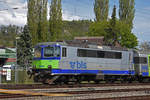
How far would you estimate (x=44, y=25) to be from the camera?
56500mm

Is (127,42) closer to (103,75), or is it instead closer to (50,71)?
(103,75)

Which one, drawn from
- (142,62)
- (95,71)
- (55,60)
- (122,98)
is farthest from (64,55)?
(142,62)

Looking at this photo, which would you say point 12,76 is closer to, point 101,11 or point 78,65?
point 78,65

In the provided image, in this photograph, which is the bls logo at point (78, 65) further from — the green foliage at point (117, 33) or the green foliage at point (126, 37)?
the green foliage at point (126, 37)

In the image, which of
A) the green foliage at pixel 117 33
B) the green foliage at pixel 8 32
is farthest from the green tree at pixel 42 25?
the green foliage at pixel 8 32

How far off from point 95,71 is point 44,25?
109 ft

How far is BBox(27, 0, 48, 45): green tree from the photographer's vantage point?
56.2 meters

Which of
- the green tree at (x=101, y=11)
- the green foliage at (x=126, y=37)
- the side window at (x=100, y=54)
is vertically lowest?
the side window at (x=100, y=54)

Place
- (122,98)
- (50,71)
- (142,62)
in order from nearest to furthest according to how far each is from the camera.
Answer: (122,98), (50,71), (142,62)

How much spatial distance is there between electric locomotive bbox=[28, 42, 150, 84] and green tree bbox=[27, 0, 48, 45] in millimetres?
30350

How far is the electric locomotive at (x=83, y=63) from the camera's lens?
21766 mm

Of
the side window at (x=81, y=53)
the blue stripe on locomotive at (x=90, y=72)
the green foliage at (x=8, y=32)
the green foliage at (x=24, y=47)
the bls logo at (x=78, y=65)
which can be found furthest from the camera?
the green foliage at (x=8, y=32)

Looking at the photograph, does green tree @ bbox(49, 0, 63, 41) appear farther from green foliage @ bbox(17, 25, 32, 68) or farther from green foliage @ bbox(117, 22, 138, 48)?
green foliage @ bbox(117, 22, 138, 48)

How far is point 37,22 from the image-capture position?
2233 inches
